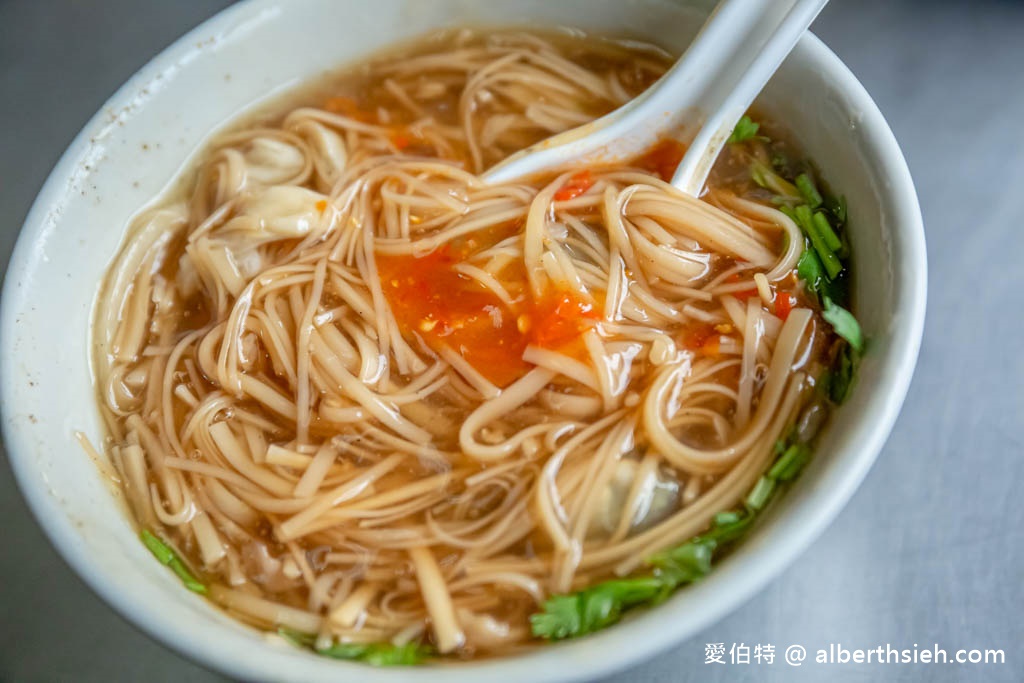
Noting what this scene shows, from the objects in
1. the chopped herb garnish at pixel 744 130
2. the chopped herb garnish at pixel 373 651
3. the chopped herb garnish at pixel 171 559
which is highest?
the chopped herb garnish at pixel 744 130

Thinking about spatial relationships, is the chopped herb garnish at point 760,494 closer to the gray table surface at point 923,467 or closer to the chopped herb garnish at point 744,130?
the gray table surface at point 923,467

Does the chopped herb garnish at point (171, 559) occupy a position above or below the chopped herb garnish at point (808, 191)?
below

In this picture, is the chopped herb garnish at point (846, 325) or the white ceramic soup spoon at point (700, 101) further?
the white ceramic soup spoon at point (700, 101)

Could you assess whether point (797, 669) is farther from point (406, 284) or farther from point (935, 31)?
point (935, 31)

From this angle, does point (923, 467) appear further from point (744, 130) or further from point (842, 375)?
point (744, 130)

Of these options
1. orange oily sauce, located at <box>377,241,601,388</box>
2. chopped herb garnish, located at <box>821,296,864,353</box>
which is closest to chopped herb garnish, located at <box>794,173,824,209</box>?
chopped herb garnish, located at <box>821,296,864,353</box>

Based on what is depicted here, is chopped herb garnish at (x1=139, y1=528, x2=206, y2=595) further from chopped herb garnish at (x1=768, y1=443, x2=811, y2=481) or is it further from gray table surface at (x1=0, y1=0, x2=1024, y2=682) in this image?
chopped herb garnish at (x1=768, y1=443, x2=811, y2=481)

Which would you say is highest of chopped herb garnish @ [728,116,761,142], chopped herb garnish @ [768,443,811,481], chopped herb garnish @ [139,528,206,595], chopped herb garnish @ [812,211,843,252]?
chopped herb garnish @ [728,116,761,142]

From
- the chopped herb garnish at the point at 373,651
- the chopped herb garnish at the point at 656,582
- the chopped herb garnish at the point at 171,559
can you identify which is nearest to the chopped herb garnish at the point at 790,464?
the chopped herb garnish at the point at 656,582

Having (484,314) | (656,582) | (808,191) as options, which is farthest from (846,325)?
(484,314)
